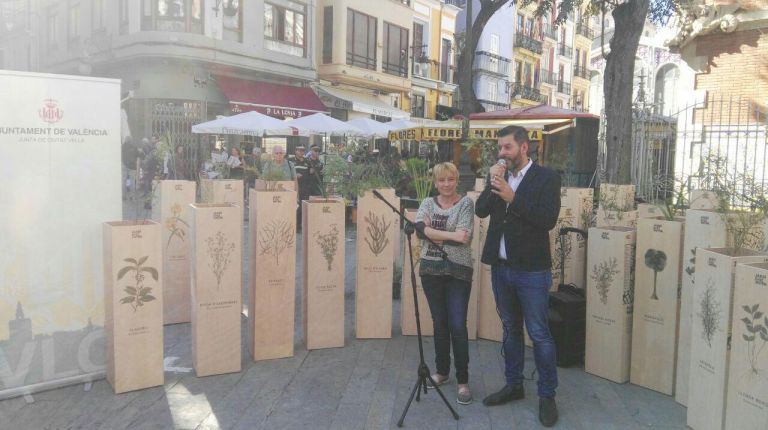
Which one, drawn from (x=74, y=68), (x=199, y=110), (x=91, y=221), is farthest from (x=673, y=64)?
(x=91, y=221)

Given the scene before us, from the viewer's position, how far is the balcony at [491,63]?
119ft

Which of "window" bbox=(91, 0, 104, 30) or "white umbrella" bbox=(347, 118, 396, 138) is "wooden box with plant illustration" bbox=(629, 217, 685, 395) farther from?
"window" bbox=(91, 0, 104, 30)

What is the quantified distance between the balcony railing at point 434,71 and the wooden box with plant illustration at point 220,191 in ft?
83.2

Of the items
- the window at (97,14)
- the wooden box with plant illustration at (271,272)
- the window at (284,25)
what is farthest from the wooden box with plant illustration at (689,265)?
the window at (97,14)

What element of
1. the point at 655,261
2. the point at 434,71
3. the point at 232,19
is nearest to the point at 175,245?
the point at 655,261

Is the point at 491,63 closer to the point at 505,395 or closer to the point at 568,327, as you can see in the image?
the point at 568,327

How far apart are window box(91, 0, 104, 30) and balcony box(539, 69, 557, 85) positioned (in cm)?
3255

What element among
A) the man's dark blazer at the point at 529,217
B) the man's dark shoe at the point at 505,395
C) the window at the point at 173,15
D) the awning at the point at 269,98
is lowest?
the man's dark shoe at the point at 505,395

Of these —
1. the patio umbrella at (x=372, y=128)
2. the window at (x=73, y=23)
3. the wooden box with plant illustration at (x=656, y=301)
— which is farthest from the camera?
the window at (x=73, y=23)

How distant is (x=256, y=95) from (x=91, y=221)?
1695cm

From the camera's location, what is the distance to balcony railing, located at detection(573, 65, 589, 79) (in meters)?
51.4

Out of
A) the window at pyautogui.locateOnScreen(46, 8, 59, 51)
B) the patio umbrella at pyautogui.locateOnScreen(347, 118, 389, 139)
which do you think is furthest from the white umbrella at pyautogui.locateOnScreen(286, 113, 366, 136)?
the window at pyautogui.locateOnScreen(46, 8, 59, 51)

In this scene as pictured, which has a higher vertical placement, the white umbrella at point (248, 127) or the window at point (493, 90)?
the window at point (493, 90)

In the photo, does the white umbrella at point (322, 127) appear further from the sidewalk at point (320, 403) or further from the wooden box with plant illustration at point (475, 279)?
the sidewalk at point (320, 403)
